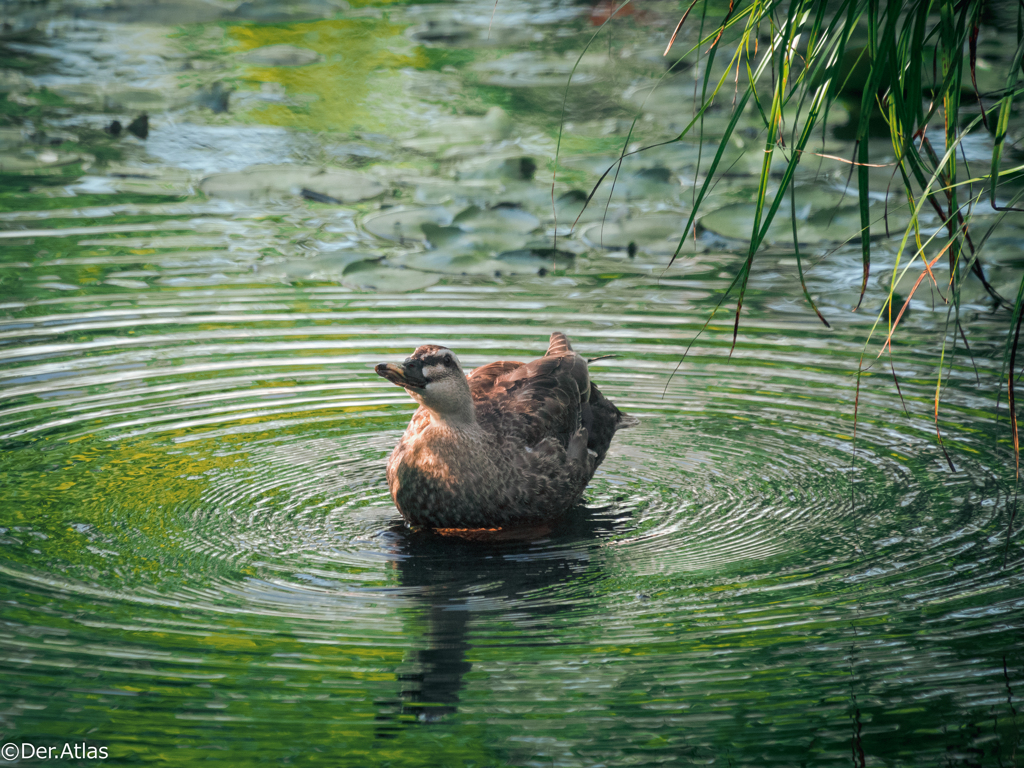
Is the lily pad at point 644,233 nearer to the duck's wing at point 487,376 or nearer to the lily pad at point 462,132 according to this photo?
the lily pad at point 462,132

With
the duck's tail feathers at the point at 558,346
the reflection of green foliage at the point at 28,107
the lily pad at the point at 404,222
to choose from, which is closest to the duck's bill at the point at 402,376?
the duck's tail feathers at the point at 558,346

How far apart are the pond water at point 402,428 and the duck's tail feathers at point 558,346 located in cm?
58

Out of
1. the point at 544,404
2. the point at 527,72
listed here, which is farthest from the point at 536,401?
the point at 527,72

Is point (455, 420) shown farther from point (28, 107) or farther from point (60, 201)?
point (28, 107)

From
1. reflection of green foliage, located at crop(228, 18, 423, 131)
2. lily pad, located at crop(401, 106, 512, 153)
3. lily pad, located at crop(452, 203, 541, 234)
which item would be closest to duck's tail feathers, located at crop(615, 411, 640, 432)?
lily pad, located at crop(452, 203, 541, 234)

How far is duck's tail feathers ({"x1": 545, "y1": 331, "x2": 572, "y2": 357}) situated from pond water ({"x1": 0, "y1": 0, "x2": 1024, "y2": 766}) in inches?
22.7

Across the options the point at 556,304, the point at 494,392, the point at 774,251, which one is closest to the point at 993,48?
the point at 774,251

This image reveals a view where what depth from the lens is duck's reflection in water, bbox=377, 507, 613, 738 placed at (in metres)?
4.04

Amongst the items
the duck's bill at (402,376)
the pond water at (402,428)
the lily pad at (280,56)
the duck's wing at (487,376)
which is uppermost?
the lily pad at (280,56)

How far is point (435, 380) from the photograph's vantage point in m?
5.36

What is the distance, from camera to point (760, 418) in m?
6.67

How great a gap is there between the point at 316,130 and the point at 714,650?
900 cm

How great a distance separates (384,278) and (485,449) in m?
3.08

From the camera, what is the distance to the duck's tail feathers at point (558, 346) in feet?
21.3
